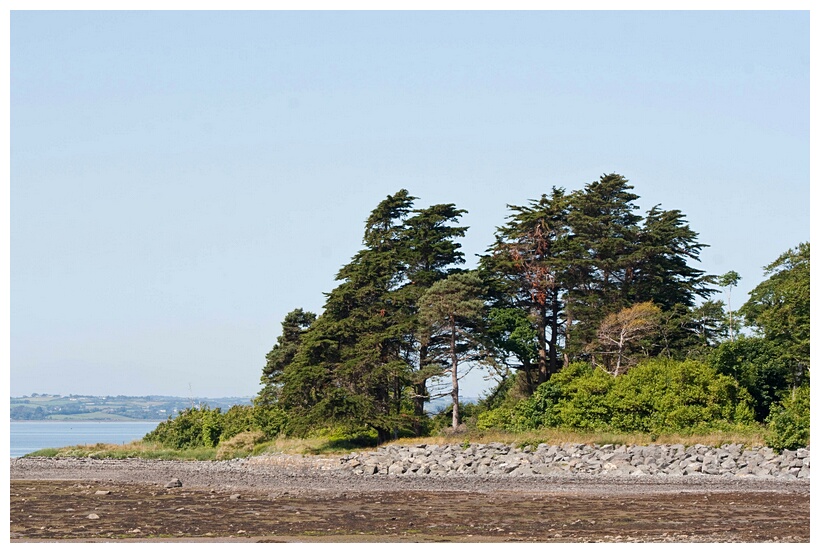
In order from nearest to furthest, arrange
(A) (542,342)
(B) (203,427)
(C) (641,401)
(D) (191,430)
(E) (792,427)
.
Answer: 1. (E) (792,427)
2. (C) (641,401)
3. (A) (542,342)
4. (B) (203,427)
5. (D) (191,430)

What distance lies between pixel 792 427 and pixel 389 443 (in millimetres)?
16037

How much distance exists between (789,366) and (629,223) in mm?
12524

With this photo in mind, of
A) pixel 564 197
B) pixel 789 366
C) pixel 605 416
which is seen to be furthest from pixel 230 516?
pixel 564 197

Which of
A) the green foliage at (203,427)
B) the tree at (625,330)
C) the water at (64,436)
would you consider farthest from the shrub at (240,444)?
the tree at (625,330)

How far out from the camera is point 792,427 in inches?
1339

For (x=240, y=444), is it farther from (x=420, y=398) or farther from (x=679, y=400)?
(x=679, y=400)

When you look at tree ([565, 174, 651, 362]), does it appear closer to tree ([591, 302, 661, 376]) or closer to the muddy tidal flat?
tree ([591, 302, 661, 376])

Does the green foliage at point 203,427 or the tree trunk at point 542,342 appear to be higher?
the tree trunk at point 542,342

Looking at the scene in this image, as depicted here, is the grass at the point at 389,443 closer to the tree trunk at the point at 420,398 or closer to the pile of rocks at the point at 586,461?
the pile of rocks at the point at 586,461

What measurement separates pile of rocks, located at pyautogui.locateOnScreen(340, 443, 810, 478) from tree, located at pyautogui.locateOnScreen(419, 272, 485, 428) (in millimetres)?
4866

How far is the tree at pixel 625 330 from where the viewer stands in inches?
1752

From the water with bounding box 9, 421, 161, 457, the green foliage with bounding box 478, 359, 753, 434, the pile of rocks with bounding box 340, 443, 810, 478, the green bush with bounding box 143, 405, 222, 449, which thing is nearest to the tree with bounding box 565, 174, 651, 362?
the green foliage with bounding box 478, 359, 753, 434

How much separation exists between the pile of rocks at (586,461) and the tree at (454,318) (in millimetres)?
4866

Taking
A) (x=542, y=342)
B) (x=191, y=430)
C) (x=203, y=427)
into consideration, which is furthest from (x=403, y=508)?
(x=191, y=430)
